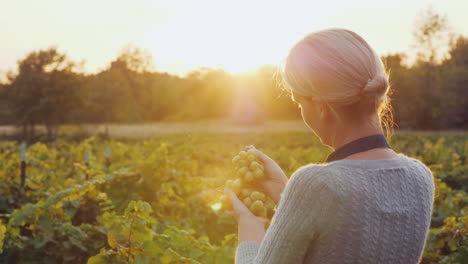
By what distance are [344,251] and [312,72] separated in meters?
0.53

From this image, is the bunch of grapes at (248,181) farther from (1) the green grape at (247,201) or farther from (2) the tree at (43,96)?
(2) the tree at (43,96)

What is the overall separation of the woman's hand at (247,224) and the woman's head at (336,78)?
0.51m

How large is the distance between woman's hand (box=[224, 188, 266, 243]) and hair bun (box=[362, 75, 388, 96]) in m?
0.70

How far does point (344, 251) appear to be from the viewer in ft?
4.29

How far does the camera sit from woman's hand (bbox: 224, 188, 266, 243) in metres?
1.76

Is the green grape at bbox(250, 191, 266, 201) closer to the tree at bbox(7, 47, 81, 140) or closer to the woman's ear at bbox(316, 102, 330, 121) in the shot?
the woman's ear at bbox(316, 102, 330, 121)

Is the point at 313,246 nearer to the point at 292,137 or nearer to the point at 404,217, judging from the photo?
the point at 404,217

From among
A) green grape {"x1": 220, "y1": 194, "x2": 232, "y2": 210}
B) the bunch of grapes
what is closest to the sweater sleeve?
the bunch of grapes

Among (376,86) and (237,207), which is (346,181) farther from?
(237,207)

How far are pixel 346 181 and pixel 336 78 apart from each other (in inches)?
12.0

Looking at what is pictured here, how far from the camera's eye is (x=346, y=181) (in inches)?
50.8

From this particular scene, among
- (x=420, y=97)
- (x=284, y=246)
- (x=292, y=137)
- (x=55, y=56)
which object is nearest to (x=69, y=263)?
(x=284, y=246)

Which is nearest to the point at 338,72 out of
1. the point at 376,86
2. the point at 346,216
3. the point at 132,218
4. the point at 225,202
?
the point at 376,86

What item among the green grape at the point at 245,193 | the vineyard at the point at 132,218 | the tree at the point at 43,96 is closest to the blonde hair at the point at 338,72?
the green grape at the point at 245,193
